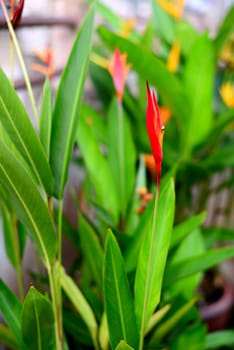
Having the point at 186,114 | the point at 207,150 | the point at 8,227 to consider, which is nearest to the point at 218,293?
the point at 207,150

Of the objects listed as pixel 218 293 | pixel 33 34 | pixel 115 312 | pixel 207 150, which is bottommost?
pixel 218 293

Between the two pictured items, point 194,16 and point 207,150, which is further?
point 194,16

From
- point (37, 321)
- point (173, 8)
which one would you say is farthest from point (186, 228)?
point (173, 8)

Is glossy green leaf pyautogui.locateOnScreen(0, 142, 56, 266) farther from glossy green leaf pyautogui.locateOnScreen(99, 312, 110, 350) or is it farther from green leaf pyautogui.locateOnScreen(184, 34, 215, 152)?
green leaf pyautogui.locateOnScreen(184, 34, 215, 152)

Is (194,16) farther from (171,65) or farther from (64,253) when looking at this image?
(64,253)

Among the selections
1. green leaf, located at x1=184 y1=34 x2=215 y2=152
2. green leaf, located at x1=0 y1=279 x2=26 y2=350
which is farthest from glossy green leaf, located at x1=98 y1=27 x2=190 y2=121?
green leaf, located at x1=0 y1=279 x2=26 y2=350

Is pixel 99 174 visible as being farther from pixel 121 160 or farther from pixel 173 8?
pixel 173 8
